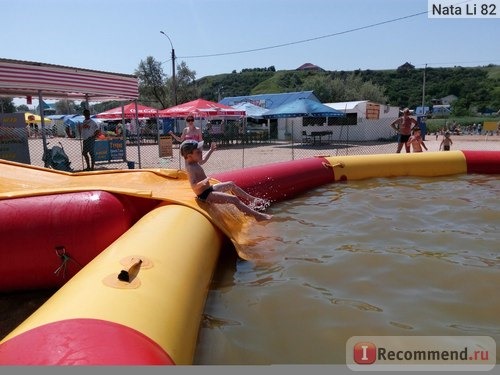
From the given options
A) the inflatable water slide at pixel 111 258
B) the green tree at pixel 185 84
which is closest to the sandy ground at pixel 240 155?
the inflatable water slide at pixel 111 258

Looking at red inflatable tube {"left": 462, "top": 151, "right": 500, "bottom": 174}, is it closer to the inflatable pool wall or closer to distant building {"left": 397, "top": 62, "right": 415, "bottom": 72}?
the inflatable pool wall

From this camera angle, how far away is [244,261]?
4297mm

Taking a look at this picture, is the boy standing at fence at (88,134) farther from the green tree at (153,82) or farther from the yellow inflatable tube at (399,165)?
the green tree at (153,82)

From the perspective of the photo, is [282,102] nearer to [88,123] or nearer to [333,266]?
[88,123]

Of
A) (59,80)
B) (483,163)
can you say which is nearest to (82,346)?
(59,80)

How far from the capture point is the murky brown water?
282 cm

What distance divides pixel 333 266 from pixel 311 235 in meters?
1.02

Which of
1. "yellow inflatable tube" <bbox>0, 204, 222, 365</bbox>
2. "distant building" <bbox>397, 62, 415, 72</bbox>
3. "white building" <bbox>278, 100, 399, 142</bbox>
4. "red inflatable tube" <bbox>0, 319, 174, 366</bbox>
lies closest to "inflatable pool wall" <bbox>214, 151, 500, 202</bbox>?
"yellow inflatable tube" <bbox>0, 204, 222, 365</bbox>

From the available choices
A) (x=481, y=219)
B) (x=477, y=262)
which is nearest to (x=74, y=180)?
(x=477, y=262)

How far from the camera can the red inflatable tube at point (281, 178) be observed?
645 centimetres

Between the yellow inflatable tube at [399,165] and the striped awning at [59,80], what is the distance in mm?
5688

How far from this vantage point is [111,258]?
2.69 m

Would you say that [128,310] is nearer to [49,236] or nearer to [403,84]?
[49,236]

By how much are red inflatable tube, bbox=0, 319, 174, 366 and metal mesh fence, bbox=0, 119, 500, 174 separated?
24.8 feet
